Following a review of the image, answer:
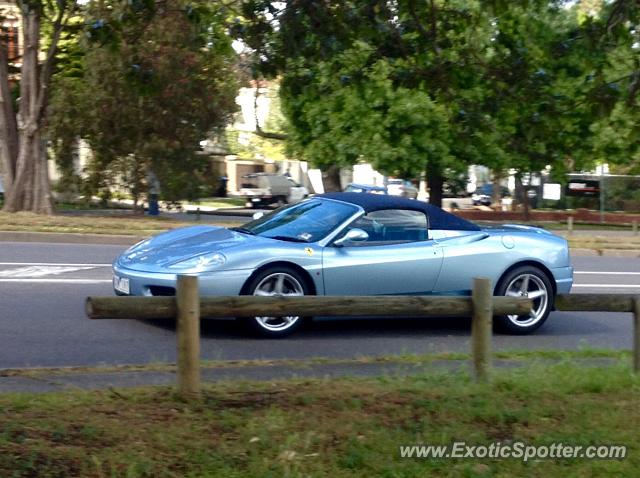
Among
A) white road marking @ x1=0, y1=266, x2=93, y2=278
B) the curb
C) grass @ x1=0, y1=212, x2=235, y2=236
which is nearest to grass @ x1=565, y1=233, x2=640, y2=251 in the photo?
grass @ x1=0, y1=212, x2=235, y2=236

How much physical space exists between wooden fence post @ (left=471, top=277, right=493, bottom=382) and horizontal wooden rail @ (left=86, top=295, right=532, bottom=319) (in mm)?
75

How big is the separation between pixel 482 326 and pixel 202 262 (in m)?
3.31

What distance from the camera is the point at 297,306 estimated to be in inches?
264

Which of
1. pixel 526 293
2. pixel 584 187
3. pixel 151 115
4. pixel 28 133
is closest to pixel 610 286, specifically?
pixel 526 293

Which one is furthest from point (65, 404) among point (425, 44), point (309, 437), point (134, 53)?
point (425, 44)

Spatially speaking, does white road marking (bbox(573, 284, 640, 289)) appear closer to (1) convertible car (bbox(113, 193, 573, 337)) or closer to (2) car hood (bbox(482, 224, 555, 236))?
(2) car hood (bbox(482, 224, 555, 236))

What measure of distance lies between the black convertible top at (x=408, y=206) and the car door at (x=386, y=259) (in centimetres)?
6

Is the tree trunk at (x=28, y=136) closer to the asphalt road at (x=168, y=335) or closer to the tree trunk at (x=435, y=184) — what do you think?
the asphalt road at (x=168, y=335)

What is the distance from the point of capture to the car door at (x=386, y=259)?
9.84m

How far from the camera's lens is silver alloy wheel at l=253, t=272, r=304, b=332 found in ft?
31.3

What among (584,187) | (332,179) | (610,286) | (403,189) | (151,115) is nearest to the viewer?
(610,286)

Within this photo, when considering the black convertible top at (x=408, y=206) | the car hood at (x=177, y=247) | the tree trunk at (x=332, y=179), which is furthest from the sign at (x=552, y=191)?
the car hood at (x=177, y=247)

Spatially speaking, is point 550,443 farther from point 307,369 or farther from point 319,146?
point 319,146

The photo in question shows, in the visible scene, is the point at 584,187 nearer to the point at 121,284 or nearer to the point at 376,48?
the point at 376,48
